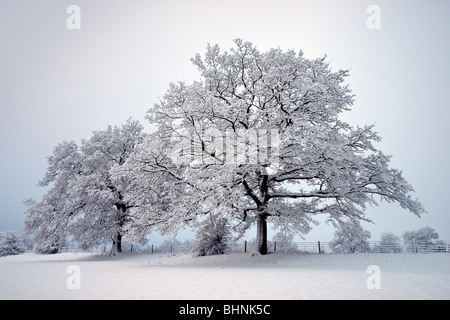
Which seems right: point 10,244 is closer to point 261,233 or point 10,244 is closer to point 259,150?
point 261,233

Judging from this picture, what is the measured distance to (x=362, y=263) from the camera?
15.7 meters

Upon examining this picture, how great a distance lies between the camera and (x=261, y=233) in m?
20.1

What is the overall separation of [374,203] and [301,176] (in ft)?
18.3

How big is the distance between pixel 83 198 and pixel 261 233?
1841 centimetres

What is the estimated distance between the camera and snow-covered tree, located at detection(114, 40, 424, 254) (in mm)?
15617

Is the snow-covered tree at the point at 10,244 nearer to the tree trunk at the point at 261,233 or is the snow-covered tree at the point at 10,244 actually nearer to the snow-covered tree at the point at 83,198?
the snow-covered tree at the point at 83,198

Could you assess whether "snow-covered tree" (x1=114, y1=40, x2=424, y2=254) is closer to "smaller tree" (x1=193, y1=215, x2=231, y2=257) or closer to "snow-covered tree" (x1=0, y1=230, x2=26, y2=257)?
"smaller tree" (x1=193, y1=215, x2=231, y2=257)

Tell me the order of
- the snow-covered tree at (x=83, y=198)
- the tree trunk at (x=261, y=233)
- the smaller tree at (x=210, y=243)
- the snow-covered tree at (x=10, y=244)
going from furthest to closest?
1. the snow-covered tree at (x=10, y=244)
2. the snow-covered tree at (x=83, y=198)
3. the smaller tree at (x=210, y=243)
4. the tree trunk at (x=261, y=233)

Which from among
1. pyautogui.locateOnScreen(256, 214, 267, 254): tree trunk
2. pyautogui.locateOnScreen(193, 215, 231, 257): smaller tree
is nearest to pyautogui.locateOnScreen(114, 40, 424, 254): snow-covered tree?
pyautogui.locateOnScreen(256, 214, 267, 254): tree trunk

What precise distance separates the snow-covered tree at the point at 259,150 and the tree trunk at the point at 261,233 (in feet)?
0.23

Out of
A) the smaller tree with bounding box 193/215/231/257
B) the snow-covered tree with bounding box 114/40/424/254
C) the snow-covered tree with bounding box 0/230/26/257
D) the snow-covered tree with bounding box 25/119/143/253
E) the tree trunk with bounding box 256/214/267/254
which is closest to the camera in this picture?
the snow-covered tree with bounding box 114/40/424/254

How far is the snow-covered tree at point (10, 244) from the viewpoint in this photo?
150 feet

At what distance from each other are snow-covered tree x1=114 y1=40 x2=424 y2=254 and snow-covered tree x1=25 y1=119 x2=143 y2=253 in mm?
11185

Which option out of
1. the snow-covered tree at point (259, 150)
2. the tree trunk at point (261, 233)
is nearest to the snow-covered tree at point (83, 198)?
the snow-covered tree at point (259, 150)
